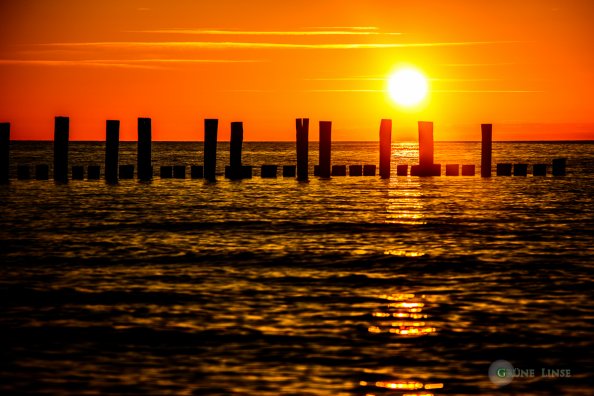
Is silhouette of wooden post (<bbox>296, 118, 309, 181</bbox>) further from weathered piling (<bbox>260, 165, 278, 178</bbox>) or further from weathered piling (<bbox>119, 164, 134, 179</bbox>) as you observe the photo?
weathered piling (<bbox>119, 164, 134, 179</bbox>)

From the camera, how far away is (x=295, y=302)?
13.7 metres

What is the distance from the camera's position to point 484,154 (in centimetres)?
4725

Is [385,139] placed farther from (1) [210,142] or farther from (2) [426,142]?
(1) [210,142]

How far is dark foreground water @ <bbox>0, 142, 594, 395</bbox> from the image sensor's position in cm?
988

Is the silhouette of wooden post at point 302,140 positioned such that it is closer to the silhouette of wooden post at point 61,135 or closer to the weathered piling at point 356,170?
the weathered piling at point 356,170

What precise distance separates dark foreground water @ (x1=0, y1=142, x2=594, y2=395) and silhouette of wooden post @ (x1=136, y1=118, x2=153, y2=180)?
42.7 feet

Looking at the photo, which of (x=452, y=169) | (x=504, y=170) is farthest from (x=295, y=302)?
(x=504, y=170)

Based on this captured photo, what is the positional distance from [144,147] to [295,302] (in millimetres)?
29403

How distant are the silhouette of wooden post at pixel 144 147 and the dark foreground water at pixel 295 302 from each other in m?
13.0

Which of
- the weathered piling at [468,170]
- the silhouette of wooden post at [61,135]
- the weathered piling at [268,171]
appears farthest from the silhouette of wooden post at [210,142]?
the weathered piling at [468,170]

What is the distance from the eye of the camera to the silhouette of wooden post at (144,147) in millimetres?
41406

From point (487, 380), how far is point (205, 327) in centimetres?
372

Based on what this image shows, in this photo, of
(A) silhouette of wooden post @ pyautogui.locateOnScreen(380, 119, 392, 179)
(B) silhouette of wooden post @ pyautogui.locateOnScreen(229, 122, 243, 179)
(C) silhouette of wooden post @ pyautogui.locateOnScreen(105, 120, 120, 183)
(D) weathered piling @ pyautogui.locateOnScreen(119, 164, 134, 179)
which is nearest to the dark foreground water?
(C) silhouette of wooden post @ pyautogui.locateOnScreen(105, 120, 120, 183)

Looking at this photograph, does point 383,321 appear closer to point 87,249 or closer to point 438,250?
point 438,250
